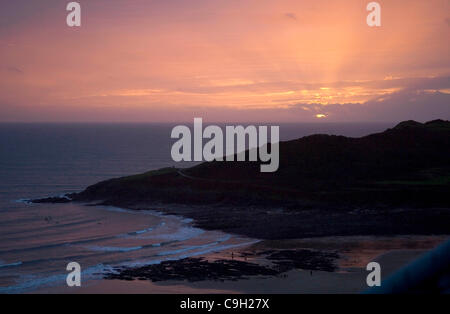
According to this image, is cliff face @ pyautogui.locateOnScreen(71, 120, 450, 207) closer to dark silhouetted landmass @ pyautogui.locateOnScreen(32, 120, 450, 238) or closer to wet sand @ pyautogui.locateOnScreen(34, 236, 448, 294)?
dark silhouetted landmass @ pyautogui.locateOnScreen(32, 120, 450, 238)

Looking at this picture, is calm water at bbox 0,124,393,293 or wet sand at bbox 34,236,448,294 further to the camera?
calm water at bbox 0,124,393,293

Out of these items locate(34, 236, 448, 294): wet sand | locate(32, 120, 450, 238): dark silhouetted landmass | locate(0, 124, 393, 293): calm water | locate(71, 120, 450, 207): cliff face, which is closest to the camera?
locate(34, 236, 448, 294): wet sand

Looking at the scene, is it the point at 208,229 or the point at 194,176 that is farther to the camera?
the point at 194,176

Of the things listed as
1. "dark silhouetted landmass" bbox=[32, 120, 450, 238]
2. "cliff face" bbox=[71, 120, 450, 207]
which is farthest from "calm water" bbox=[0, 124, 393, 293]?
"cliff face" bbox=[71, 120, 450, 207]

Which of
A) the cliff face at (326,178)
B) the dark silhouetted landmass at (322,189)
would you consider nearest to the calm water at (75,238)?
the dark silhouetted landmass at (322,189)

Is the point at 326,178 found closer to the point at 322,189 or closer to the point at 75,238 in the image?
the point at 322,189

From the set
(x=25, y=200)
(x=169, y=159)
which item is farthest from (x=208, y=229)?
(x=169, y=159)

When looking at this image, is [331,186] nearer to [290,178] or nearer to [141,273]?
[290,178]

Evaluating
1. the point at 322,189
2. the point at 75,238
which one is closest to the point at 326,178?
the point at 322,189
